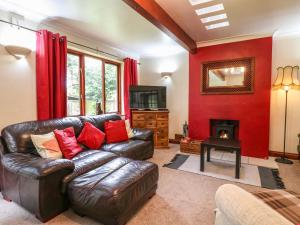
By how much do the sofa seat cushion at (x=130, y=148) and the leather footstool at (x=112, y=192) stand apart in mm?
703

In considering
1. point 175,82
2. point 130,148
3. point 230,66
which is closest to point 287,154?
point 230,66

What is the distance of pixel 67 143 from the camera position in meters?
2.51

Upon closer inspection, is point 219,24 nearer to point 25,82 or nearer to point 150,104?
point 150,104

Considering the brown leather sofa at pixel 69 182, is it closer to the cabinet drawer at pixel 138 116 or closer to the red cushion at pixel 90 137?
the red cushion at pixel 90 137

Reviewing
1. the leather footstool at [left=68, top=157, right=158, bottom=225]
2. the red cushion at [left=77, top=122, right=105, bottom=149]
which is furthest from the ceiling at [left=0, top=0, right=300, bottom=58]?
the leather footstool at [left=68, top=157, right=158, bottom=225]

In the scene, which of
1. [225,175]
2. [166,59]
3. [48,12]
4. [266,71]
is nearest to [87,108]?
[48,12]

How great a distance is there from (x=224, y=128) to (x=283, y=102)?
1194 millimetres

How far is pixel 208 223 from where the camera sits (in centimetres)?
180

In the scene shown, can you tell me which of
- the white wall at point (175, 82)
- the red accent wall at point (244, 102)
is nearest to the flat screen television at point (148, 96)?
the white wall at point (175, 82)

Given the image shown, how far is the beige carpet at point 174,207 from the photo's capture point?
1820 mm

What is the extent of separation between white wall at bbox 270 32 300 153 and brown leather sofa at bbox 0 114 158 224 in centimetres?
289

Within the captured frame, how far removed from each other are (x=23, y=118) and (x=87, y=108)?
4.31 feet

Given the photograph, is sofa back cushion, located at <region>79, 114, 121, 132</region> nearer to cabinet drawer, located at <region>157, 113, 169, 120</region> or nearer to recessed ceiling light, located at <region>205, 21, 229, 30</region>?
cabinet drawer, located at <region>157, 113, 169, 120</region>

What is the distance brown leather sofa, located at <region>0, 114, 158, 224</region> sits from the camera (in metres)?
1.68
